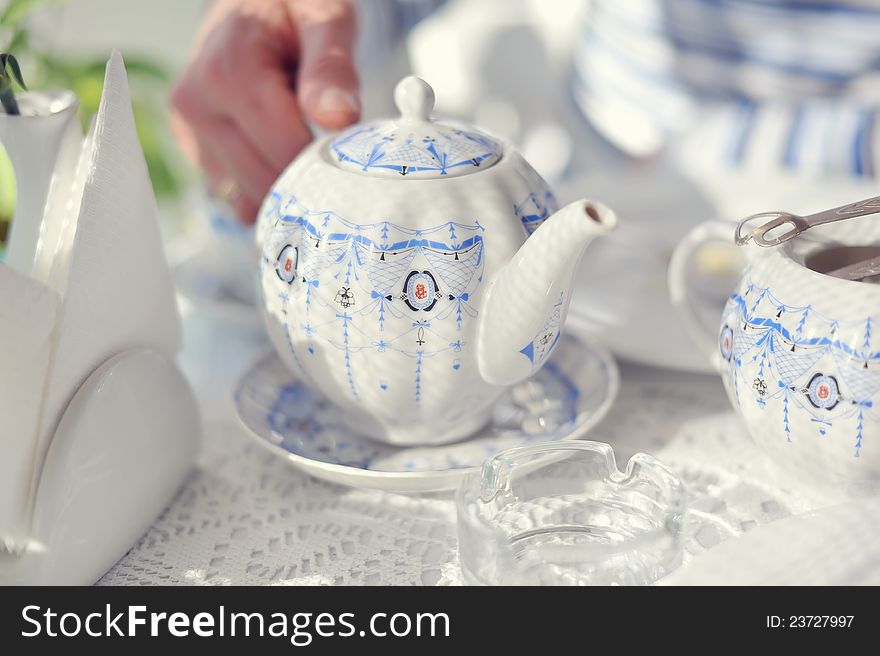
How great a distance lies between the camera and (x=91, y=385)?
440mm

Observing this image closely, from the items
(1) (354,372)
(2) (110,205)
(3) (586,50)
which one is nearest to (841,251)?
(1) (354,372)

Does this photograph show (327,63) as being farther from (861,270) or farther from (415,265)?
(861,270)

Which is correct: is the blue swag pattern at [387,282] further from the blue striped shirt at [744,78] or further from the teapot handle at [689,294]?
the blue striped shirt at [744,78]

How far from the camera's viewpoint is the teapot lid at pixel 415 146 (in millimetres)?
487

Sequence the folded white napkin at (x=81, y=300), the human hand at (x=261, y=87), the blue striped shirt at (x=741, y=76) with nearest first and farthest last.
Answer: the folded white napkin at (x=81, y=300) → the human hand at (x=261, y=87) → the blue striped shirt at (x=741, y=76)

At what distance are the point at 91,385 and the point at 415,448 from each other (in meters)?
0.20

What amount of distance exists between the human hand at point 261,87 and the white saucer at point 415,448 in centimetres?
15

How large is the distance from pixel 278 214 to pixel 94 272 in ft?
0.36

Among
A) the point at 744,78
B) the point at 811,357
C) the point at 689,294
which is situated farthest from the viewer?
the point at 744,78

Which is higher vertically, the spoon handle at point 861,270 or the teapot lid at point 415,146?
the teapot lid at point 415,146

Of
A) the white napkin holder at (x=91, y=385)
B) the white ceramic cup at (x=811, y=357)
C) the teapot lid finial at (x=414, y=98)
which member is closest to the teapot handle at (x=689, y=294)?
the white ceramic cup at (x=811, y=357)

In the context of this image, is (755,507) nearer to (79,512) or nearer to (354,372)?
(354,372)

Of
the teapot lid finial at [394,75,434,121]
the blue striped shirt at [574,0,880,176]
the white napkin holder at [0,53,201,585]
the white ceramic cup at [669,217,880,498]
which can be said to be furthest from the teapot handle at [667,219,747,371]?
the blue striped shirt at [574,0,880,176]

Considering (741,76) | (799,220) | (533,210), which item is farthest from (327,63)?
(741,76)
